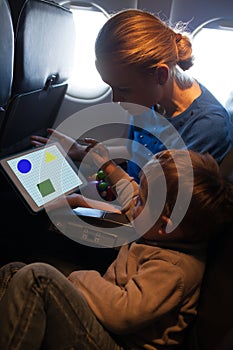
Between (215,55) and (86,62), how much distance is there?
75 centimetres

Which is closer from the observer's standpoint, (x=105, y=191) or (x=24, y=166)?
(x=24, y=166)

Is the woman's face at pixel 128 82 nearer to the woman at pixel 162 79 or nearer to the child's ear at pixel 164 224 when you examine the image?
the woman at pixel 162 79

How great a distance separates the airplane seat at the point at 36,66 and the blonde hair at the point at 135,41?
0.65 feet

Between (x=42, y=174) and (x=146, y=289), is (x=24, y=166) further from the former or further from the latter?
(x=146, y=289)

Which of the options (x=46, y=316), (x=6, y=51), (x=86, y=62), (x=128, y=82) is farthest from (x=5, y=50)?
(x=86, y=62)

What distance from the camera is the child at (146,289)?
88cm

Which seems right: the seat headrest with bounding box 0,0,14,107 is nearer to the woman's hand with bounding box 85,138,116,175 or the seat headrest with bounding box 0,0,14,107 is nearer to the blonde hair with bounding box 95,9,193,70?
the blonde hair with bounding box 95,9,193,70

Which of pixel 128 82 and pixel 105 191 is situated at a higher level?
pixel 128 82

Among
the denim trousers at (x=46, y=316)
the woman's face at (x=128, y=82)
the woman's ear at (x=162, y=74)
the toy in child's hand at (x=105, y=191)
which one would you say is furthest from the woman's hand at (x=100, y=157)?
the denim trousers at (x=46, y=316)

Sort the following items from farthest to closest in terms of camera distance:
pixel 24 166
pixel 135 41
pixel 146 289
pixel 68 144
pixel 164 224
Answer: pixel 68 144
pixel 24 166
pixel 135 41
pixel 164 224
pixel 146 289

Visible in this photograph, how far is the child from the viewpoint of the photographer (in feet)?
2.90

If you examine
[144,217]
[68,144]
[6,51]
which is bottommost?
[68,144]

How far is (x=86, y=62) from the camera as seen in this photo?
2.25 m

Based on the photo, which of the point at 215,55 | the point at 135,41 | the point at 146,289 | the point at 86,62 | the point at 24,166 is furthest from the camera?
the point at 86,62
